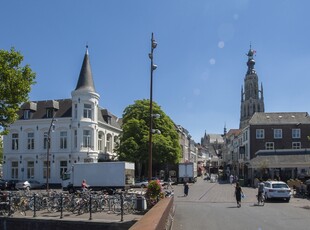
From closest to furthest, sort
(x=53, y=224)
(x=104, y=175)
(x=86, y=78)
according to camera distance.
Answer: (x=53, y=224), (x=104, y=175), (x=86, y=78)

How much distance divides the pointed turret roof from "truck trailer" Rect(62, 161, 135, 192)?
16871mm

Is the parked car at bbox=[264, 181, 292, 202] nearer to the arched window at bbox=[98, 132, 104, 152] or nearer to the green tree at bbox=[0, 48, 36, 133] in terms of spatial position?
the green tree at bbox=[0, 48, 36, 133]

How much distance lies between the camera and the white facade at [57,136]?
54594 millimetres

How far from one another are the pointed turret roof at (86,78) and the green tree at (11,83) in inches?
1172

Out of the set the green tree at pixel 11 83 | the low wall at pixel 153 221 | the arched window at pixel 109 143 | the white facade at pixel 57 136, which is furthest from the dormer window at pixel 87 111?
the low wall at pixel 153 221

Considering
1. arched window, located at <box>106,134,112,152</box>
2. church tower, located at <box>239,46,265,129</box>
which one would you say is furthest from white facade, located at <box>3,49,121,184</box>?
church tower, located at <box>239,46,265,129</box>

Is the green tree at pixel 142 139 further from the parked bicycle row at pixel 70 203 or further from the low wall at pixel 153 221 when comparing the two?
the low wall at pixel 153 221

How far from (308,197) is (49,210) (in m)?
20.9

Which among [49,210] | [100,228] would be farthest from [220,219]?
[49,210]

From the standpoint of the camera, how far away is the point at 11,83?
2381 cm

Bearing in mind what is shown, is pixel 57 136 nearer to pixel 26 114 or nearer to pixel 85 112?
pixel 85 112

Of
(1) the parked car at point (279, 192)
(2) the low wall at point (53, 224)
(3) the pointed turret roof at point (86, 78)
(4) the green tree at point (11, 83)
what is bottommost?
(2) the low wall at point (53, 224)

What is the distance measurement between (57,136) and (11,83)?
33.0m

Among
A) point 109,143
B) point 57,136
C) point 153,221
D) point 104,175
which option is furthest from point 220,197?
point 109,143
